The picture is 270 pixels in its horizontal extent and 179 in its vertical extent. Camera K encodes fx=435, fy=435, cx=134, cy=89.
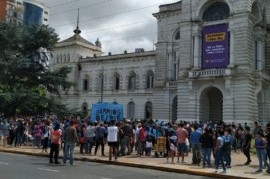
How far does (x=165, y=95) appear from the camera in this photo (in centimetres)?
4831

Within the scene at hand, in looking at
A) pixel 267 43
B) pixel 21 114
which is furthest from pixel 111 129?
pixel 267 43

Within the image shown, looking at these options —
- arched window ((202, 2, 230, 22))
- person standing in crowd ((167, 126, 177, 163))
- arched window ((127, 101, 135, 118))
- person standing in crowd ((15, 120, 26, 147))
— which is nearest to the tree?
person standing in crowd ((15, 120, 26, 147))

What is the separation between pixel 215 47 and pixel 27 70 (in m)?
17.4

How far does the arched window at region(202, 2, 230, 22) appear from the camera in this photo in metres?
41.8

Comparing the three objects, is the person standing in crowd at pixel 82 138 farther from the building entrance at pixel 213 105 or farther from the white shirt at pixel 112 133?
the building entrance at pixel 213 105

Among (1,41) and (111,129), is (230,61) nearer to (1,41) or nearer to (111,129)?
(1,41)

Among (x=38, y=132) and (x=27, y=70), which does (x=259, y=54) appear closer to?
(x=27, y=70)

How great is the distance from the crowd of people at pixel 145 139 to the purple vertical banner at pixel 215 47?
13228 millimetres

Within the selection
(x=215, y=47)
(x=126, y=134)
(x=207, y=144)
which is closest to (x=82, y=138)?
(x=126, y=134)

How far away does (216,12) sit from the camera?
140 feet

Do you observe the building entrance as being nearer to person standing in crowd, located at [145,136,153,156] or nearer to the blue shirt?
person standing in crowd, located at [145,136,153,156]

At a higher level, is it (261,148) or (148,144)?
(261,148)

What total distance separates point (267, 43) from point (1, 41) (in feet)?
83.5

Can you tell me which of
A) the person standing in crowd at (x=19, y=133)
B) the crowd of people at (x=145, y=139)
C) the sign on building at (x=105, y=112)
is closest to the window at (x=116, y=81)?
the sign on building at (x=105, y=112)
